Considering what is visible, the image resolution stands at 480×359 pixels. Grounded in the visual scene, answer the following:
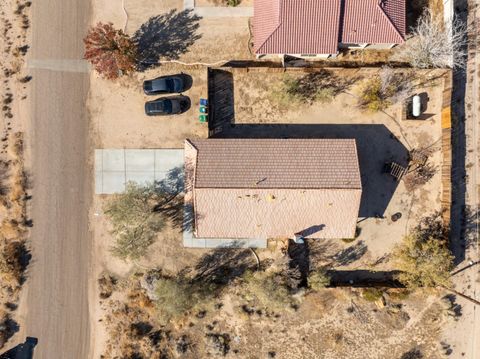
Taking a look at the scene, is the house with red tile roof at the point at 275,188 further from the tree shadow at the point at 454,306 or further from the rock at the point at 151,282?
the tree shadow at the point at 454,306

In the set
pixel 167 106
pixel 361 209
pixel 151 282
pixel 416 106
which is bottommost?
pixel 151 282

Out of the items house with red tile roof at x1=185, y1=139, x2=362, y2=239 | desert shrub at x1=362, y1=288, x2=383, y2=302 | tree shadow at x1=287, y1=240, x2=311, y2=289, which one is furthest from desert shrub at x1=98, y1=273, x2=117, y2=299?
desert shrub at x1=362, y1=288, x2=383, y2=302

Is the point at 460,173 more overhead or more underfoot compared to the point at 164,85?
more underfoot

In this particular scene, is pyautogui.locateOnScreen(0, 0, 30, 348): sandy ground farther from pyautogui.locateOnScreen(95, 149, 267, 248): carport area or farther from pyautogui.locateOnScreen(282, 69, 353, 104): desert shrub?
pyautogui.locateOnScreen(282, 69, 353, 104): desert shrub

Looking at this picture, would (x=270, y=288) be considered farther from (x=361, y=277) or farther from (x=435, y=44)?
(x=435, y=44)

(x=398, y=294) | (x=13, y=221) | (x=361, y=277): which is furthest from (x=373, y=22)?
(x=13, y=221)

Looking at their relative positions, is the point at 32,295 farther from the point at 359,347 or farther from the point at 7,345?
the point at 359,347

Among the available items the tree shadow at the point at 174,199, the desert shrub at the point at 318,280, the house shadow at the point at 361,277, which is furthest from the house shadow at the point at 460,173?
the tree shadow at the point at 174,199
